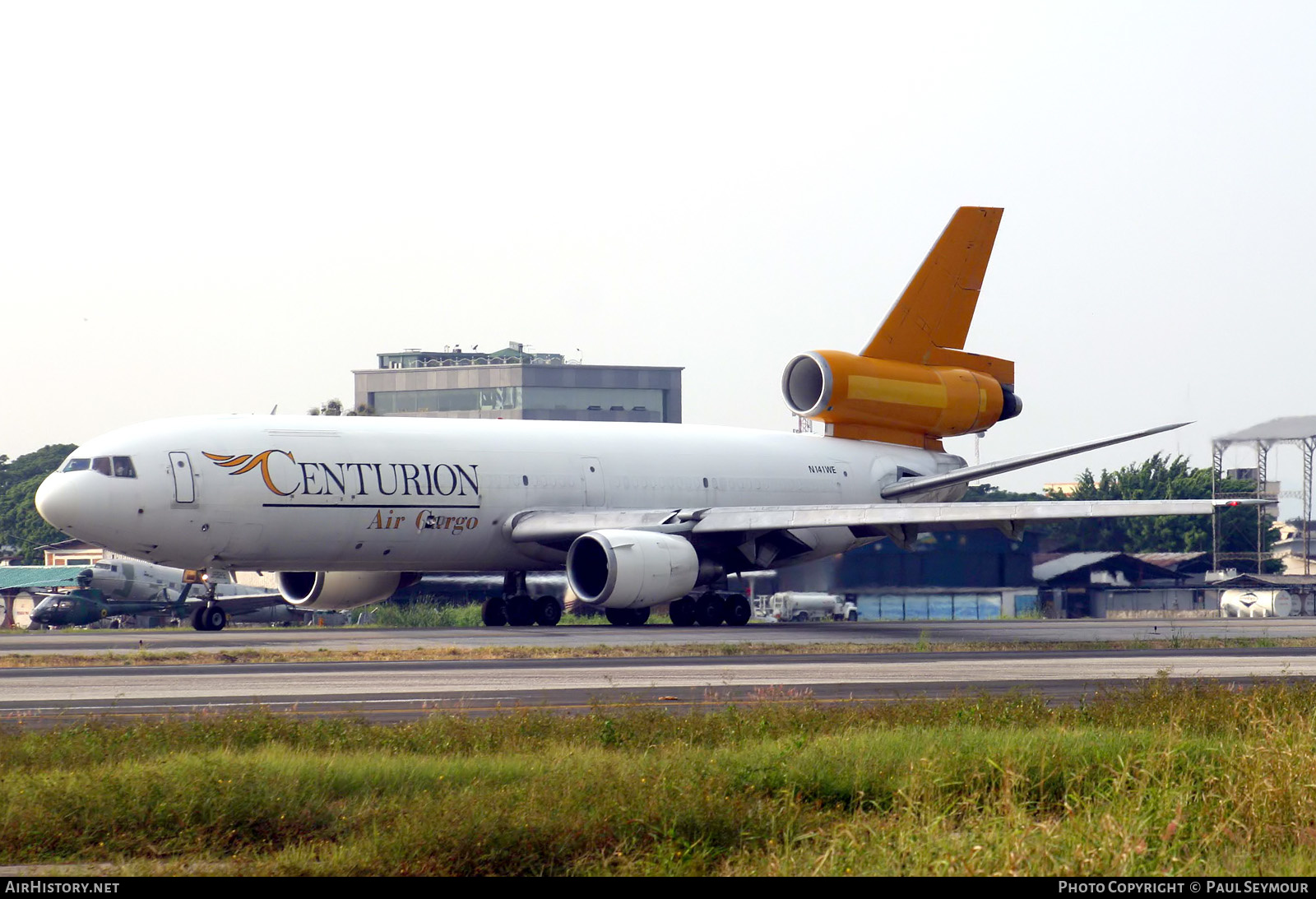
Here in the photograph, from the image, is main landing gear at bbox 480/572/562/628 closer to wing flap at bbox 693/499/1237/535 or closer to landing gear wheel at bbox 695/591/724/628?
landing gear wheel at bbox 695/591/724/628

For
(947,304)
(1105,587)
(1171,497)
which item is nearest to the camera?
(947,304)

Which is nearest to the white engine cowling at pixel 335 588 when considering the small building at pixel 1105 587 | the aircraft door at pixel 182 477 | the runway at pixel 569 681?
the aircraft door at pixel 182 477

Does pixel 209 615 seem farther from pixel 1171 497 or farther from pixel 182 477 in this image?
pixel 1171 497

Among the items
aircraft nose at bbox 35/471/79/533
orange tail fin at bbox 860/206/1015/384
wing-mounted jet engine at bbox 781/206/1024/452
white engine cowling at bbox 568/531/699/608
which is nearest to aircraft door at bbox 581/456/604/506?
white engine cowling at bbox 568/531/699/608

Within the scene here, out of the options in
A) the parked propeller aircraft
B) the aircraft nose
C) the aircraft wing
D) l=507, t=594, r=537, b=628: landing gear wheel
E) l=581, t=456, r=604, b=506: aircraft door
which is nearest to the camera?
the aircraft nose

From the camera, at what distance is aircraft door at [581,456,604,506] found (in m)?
35.8

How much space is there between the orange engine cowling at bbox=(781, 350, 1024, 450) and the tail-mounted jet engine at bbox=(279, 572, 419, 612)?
36.4 ft

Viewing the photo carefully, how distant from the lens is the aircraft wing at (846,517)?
99.5 feet

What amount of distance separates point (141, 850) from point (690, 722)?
17.6ft

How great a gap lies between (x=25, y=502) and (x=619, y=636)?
70.4 m

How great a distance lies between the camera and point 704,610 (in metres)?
36.0

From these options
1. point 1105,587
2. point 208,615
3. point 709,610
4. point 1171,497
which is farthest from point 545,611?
point 1171,497

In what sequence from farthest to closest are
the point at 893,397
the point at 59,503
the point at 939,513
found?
the point at 893,397, the point at 939,513, the point at 59,503
